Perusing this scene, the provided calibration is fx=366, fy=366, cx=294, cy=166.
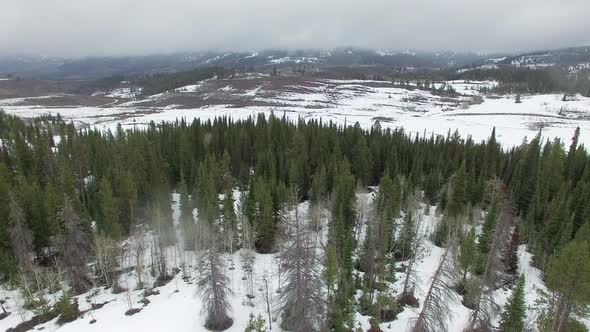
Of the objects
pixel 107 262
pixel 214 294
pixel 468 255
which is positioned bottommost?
pixel 107 262

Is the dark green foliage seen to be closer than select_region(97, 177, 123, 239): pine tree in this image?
Yes

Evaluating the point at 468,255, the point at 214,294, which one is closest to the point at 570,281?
the point at 468,255

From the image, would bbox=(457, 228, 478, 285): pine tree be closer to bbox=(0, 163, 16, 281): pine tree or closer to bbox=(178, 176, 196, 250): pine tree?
bbox=(178, 176, 196, 250): pine tree

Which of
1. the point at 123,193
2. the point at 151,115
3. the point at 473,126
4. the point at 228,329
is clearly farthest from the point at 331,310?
the point at 151,115

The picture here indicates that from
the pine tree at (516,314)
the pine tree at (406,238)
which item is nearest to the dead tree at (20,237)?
the pine tree at (406,238)

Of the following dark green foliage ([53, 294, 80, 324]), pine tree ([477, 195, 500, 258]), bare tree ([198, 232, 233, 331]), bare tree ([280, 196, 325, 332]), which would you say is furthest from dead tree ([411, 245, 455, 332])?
dark green foliage ([53, 294, 80, 324])

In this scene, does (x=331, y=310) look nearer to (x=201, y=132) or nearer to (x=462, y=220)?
(x=462, y=220)

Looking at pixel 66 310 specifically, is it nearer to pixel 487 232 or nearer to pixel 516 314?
pixel 516 314
